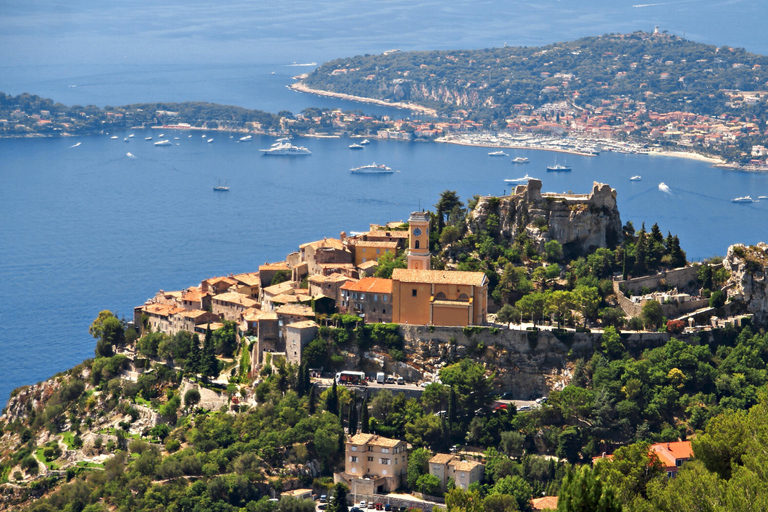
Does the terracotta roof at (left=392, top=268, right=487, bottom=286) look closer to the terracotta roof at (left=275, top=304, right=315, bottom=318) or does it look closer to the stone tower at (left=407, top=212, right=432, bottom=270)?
the stone tower at (left=407, top=212, right=432, bottom=270)

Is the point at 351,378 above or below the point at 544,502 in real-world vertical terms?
above

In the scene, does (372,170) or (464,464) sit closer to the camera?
(464,464)

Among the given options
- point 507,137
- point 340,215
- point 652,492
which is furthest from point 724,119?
point 652,492

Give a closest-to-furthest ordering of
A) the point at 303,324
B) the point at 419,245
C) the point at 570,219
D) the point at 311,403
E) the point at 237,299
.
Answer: the point at 311,403 < the point at 303,324 < the point at 419,245 < the point at 570,219 < the point at 237,299

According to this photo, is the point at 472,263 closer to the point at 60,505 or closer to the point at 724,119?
the point at 60,505

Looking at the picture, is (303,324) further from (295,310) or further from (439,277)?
(439,277)

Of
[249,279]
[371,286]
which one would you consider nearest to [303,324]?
[371,286]

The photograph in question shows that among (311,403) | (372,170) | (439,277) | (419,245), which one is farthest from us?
(372,170)

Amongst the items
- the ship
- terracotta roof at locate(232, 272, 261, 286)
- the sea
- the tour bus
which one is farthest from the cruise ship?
the tour bus
